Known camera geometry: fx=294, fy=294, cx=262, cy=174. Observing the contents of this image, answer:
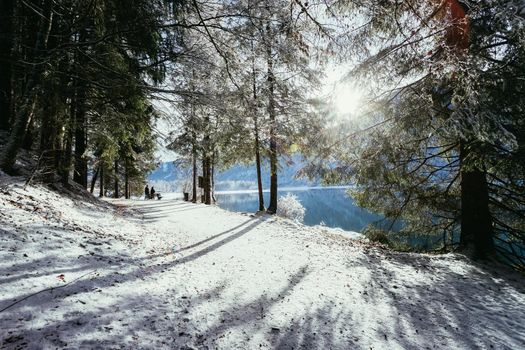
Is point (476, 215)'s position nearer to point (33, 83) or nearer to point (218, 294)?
point (218, 294)

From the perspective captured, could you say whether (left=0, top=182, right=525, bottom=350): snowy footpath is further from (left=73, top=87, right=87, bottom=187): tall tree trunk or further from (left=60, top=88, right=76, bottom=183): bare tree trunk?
(left=73, top=87, right=87, bottom=187): tall tree trunk

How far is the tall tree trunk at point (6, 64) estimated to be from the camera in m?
6.62

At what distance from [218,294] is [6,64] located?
9105 mm

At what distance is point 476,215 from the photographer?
7105mm

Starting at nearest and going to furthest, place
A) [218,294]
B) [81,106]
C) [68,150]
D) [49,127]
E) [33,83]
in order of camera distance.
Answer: [218,294] → [33,83] → [49,127] → [81,106] → [68,150]

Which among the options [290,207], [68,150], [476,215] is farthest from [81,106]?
[290,207]

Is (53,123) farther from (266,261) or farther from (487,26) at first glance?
(487,26)

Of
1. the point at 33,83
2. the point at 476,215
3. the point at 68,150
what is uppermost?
the point at 33,83

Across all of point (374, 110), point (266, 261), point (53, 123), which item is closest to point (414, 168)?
point (374, 110)

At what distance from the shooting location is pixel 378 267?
21.3ft

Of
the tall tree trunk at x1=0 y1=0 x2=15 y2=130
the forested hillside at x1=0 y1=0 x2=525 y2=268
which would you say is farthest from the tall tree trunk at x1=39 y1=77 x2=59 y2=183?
Answer: the tall tree trunk at x1=0 y1=0 x2=15 y2=130

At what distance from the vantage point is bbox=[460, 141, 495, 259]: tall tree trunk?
275 inches

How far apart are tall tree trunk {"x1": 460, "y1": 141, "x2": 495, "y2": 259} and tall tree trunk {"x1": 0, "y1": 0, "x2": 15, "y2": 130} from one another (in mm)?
10799

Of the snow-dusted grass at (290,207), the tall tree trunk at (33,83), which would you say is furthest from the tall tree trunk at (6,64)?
the snow-dusted grass at (290,207)
